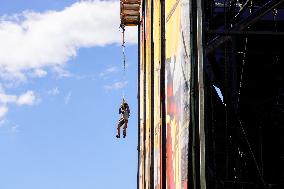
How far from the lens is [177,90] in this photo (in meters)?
15.0

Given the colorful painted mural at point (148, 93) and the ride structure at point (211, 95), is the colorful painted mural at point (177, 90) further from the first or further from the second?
the colorful painted mural at point (148, 93)

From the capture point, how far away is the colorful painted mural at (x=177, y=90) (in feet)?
45.3

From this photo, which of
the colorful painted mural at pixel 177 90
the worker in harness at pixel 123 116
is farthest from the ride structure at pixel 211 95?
the worker in harness at pixel 123 116

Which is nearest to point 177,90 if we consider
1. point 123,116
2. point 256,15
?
point 256,15

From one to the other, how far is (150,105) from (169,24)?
13.5 feet

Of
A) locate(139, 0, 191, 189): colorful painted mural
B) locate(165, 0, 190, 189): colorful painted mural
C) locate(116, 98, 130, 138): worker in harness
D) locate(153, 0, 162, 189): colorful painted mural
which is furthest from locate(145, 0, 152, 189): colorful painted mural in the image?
locate(116, 98, 130, 138): worker in harness

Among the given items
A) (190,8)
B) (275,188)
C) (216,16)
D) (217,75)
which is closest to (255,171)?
(275,188)

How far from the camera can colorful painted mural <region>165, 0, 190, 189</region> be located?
544 inches

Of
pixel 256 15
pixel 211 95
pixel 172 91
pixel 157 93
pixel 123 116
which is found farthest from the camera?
pixel 123 116

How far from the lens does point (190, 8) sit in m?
14.5

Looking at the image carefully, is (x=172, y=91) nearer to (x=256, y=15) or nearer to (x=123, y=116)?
Answer: (x=256, y=15)

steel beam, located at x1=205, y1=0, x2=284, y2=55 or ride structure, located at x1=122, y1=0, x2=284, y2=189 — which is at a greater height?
steel beam, located at x1=205, y1=0, x2=284, y2=55

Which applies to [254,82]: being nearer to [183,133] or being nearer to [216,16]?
[216,16]

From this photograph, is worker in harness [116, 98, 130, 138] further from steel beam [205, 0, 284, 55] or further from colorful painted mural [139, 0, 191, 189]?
steel beam [205, 0, 284, 55]
